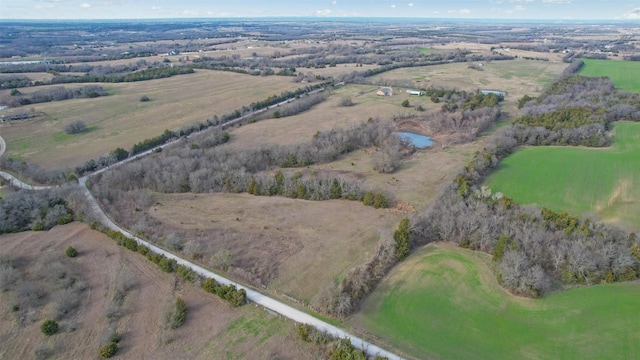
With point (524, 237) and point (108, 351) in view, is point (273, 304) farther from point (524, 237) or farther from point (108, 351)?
point (524, 237)

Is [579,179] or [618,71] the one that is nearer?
[579,179]

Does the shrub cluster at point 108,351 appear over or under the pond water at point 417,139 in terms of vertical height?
under

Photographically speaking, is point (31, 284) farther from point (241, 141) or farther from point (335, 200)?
point (241, 141)

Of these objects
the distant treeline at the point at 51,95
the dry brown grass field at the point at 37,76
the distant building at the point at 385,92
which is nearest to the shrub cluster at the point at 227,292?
the distant building at the point at 385,92

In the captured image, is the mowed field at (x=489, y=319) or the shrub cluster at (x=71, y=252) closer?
the mowed field at (x=489, y=319)

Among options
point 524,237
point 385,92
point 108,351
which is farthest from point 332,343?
point 385,92

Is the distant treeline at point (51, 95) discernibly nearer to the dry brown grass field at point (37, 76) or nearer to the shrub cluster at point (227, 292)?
the dry brown grass field at point (37, 76)

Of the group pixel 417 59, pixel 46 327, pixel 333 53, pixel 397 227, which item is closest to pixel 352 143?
pixel 397 227
